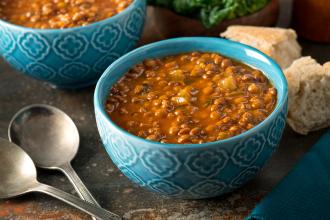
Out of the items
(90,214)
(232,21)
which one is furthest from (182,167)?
(232,21)

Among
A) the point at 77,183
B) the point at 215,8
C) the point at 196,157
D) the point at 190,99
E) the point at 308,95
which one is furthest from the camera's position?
the point at 215,8

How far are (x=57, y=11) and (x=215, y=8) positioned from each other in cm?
86

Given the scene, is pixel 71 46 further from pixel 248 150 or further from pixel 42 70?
pixel 248 150

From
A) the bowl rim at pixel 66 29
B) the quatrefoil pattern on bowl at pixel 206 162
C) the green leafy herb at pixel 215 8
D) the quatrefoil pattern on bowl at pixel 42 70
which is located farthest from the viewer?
the green leafy herb at pixel 215 8

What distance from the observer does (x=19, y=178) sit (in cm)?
247

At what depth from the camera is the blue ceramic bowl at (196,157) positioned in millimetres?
2014

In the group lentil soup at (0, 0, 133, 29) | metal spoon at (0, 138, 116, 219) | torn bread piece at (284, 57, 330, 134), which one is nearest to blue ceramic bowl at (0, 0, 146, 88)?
lentil soup at (0, 0, 133, 29)

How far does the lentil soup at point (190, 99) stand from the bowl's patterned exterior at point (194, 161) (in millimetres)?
74

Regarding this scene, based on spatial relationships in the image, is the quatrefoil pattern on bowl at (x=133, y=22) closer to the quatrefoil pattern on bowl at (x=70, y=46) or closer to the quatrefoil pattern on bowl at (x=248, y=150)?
the quatrefoil pattern on bowl at (x=70, y=46)

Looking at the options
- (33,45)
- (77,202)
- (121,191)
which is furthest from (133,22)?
(77,202)

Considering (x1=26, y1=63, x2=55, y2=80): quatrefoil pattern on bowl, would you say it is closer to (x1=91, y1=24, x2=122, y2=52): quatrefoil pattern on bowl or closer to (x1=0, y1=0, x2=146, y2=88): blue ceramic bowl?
(x1=0, y1=0, x2=146, y2=88): blue ceramic bowl

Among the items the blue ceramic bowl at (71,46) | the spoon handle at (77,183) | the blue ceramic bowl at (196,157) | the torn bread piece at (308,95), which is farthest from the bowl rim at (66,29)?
the torn bread piece at (308,95)

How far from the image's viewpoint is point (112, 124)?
6.98 feet

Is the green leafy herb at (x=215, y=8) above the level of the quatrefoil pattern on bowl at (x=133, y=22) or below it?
below
